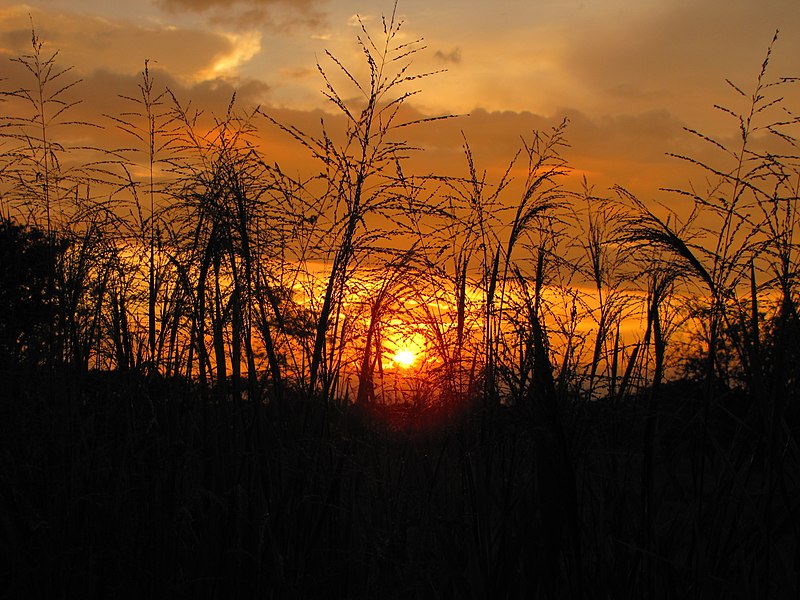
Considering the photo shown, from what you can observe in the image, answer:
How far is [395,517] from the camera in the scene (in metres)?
3.01

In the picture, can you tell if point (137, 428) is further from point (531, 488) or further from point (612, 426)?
point (612, 426)

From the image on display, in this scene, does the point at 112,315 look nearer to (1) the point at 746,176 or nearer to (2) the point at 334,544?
(2) the point at 334,544

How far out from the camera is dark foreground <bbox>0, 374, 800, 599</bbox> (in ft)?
8.32

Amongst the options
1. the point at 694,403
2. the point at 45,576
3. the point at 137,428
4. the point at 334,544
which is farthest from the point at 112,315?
the point at 694,403

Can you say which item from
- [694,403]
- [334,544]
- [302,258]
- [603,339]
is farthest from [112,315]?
[694,403]

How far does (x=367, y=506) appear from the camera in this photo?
3.33 meters

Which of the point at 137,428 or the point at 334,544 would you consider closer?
the point at 334,544

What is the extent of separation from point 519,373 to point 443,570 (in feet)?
2.26

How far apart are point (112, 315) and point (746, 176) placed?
8.75 feet

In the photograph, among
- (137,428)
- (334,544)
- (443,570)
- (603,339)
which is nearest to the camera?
(443,570)

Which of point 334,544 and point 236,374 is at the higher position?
point 236,374

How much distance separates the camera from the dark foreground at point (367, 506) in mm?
2537

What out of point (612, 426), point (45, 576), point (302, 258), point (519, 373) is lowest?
point (45, 576)

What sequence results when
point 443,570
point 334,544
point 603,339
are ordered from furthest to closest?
point 603,339
point 334,544
point 443,570
